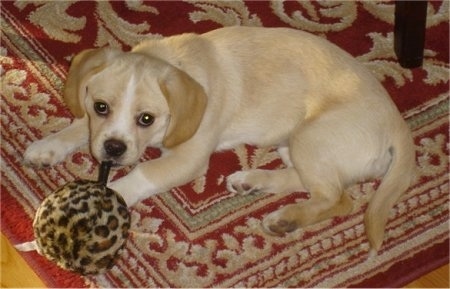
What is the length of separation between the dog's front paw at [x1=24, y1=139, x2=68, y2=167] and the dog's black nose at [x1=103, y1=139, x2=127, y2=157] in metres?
0.34

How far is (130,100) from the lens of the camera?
234cm

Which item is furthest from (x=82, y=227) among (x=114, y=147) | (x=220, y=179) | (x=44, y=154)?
(x=220, y=179)

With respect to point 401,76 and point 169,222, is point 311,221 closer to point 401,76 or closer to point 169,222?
point 169,222

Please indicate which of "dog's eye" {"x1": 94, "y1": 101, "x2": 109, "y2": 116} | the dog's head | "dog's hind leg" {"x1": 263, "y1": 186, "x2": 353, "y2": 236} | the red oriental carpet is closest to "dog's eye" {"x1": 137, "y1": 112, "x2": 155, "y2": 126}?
the dog's head

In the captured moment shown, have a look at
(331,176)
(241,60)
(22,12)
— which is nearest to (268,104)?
(241,60)

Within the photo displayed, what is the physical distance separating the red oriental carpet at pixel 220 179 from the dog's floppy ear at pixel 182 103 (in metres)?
0.30

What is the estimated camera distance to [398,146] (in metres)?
2.54

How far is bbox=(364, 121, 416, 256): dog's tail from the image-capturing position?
2.46m

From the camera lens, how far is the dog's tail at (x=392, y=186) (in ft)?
8.07

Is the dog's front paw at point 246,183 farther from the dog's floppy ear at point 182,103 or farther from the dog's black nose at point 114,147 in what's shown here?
the dog's black nose at point 114,147

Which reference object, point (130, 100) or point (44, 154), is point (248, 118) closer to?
point (130, 100)

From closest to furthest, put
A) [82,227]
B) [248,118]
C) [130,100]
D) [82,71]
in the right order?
[82,227], [130,100], [82,71], [248,118]

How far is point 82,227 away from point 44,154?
2.02ft

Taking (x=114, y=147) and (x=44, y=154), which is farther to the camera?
(x=44, y=154)
